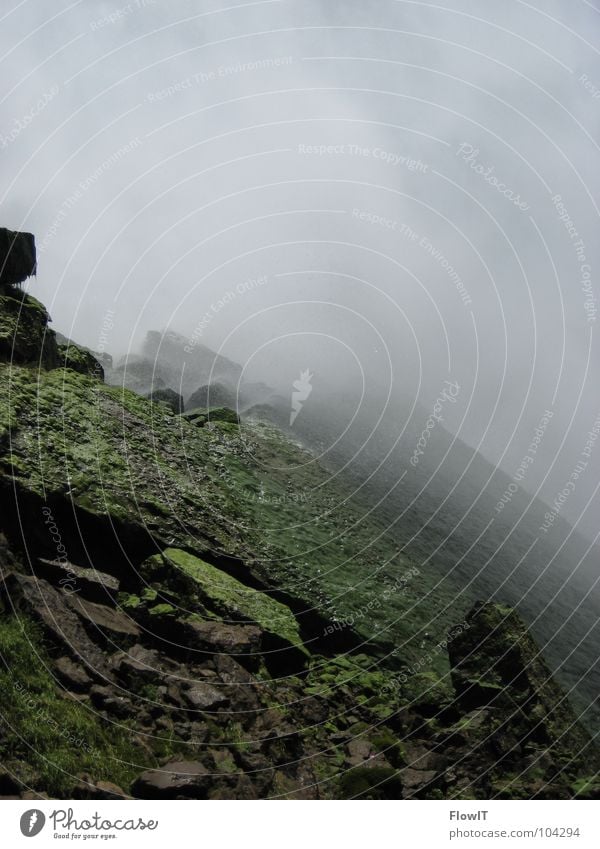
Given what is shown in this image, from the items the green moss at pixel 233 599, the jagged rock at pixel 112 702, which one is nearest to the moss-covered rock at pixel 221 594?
the green moss at pixel 233 599

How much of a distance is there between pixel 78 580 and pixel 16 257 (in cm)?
1612

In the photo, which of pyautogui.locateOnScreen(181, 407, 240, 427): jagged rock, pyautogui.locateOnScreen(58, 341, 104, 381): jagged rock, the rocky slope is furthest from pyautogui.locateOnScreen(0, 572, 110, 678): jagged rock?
pyautogui.locateOnScreen(181, 407, 240, 427): jagged rock

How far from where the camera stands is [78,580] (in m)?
13.8

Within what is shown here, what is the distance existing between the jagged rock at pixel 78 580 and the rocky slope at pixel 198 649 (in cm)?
5

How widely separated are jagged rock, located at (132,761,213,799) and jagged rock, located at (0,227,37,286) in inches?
796

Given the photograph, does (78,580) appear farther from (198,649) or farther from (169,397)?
(169,397)

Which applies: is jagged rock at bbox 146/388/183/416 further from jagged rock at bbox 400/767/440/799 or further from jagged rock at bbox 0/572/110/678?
jagged rock at bbox 400/767/440/799

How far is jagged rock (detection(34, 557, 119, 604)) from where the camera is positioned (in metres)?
13.4

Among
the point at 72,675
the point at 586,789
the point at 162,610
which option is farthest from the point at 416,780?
the point at 72,675

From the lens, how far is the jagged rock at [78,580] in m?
13.4

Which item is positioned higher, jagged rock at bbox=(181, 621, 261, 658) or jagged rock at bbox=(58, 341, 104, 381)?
jagged rock at bbox=(58, 341, 104, 381)
